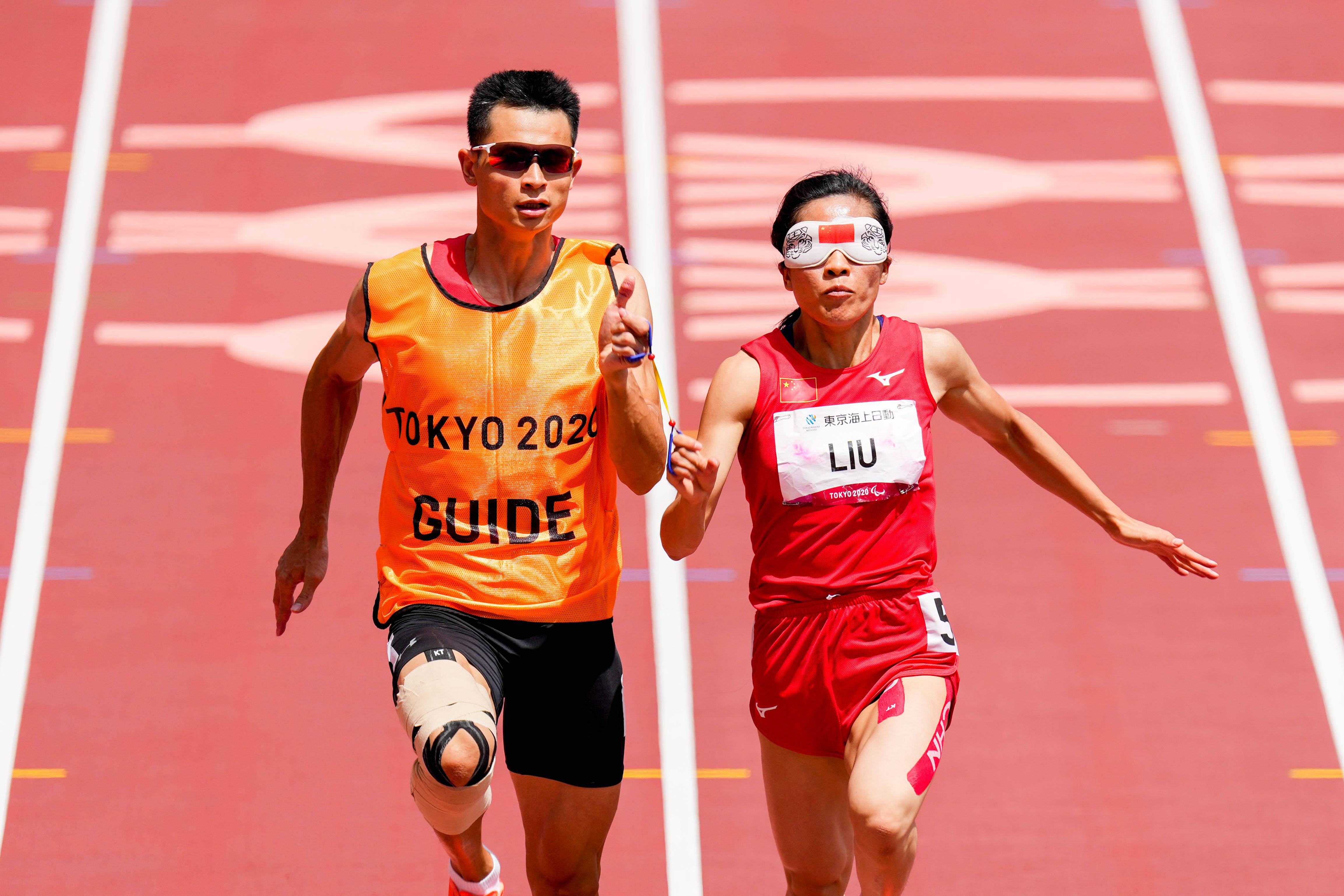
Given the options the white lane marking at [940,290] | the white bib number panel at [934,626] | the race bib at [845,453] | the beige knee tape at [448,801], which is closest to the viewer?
the beige knee tape at [448,801]

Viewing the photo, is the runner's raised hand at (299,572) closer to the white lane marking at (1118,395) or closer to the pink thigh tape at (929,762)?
the pink thigh tape at (929,762)

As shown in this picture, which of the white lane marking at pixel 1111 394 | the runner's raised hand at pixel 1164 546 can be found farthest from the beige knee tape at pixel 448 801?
the white lane marking at pixel 1111 394

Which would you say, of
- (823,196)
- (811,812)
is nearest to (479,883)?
(811,812)

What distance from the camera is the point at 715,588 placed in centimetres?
721

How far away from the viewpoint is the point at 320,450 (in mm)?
4684

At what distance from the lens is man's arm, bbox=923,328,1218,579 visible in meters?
4.61

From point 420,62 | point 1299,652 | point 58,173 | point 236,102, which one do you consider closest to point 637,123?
point 420,62

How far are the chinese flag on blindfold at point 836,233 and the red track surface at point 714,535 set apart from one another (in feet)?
8.38

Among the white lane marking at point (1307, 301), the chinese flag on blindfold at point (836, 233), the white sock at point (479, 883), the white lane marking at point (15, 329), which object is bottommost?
the white sock at point (479, 883)

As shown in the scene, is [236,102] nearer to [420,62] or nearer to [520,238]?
Answer: [420,62]

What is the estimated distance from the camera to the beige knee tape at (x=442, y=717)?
13.1 feet

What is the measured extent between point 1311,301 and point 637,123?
4042mm

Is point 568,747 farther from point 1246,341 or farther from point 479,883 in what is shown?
point 1246,341

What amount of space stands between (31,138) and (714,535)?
203 inches
